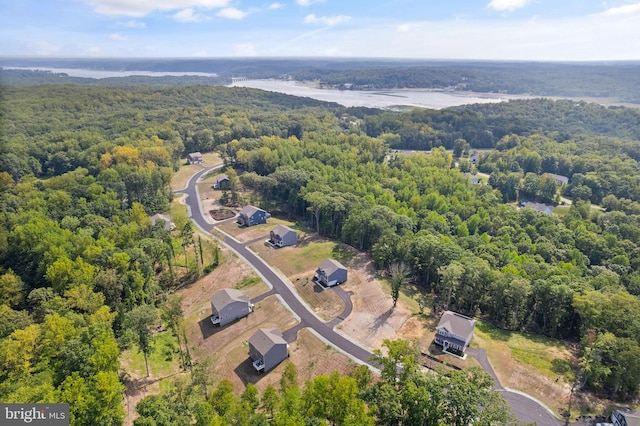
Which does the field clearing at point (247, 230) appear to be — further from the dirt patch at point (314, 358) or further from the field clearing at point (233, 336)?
the dirt patch at point (314, 358)

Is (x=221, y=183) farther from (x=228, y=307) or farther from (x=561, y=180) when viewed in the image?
(x=561, y=180)

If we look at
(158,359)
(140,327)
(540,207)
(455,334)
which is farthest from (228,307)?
(540,207)

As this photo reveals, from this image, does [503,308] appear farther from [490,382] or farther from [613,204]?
[613,204]

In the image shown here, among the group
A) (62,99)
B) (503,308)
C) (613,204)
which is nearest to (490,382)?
(503,308)

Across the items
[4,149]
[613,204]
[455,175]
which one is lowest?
[613,204]

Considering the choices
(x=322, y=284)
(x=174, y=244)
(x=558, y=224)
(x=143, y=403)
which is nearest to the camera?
(x=143, y=403)

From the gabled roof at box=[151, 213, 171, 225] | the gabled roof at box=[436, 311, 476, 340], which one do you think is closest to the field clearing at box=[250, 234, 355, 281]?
the gabled roof at box=[151, 213, 171, 225]

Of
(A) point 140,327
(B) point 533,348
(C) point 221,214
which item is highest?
(A) point 140,327
